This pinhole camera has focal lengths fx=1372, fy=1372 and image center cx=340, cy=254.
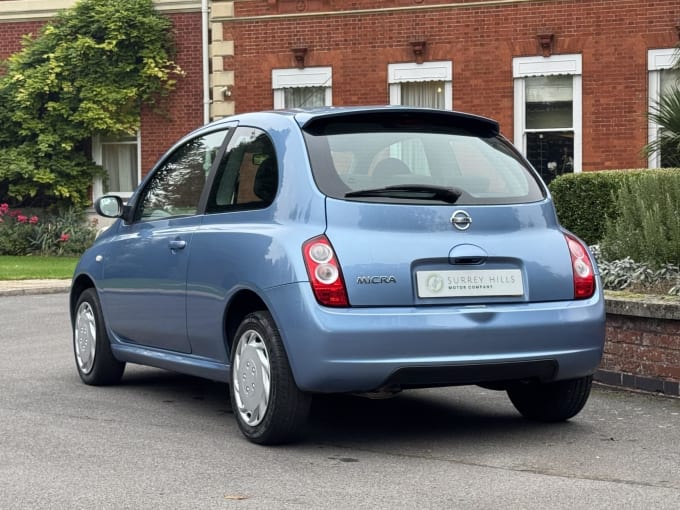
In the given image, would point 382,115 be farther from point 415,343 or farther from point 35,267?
point 35,267

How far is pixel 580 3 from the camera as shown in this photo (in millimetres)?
22562

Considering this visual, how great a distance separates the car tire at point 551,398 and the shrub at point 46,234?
64.7 feet

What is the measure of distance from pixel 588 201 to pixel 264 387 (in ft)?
23.7

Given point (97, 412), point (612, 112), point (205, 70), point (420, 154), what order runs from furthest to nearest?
point (205, 70), point (612, 112), point (97, 412), point (420, 154)

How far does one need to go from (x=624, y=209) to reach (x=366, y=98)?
551 inches

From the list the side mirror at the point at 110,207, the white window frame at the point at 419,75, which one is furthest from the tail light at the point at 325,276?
the white window frame at the point at 419,75

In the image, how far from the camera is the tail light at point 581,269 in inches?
272

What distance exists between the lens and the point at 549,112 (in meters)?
23.0

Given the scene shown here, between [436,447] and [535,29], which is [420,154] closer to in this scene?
[436,447]

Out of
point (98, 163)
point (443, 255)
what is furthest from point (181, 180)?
point (98, 163)

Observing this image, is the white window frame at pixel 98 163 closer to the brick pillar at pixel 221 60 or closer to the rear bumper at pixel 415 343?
the brick pillar at pixel 221 60

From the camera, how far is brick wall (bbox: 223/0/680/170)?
22219 millimetres

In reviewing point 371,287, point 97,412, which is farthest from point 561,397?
point 97,412

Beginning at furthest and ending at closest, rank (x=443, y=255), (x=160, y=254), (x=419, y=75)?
(x=419, y=75)
(x=160, y=254)
(x=443, y=255)
